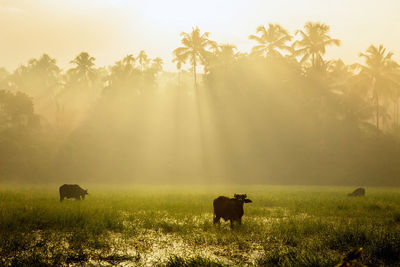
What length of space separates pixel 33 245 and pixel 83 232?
1.26 metres

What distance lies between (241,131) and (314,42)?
19.7 meters

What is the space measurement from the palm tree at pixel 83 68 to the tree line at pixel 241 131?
1368 cm

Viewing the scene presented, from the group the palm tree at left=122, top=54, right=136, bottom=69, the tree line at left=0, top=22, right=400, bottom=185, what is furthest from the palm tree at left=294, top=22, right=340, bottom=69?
the palm tree at left=122, top=54, right=136, bottom=69

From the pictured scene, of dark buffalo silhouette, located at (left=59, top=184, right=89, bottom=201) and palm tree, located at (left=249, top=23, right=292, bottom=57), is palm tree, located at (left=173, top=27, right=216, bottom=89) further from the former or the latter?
dark buffalo silhouette, located at (left=59, top=184, right=89, bottom=201)

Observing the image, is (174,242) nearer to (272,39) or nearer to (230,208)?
(230,208)

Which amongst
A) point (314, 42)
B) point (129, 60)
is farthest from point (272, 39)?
point (129, 60)

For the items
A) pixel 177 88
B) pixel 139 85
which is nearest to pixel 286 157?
pixel 177 88

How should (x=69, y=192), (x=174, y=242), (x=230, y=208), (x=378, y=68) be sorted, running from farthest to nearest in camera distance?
(x=378, y=68) < (x=69, y=192) < (x=230, y=208) < (x=174, y=242)

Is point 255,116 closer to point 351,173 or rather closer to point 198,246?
point 351,173

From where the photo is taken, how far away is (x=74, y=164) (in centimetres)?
4819

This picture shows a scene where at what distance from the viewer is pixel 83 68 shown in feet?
215

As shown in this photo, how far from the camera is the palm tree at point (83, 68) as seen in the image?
64125 millimetres

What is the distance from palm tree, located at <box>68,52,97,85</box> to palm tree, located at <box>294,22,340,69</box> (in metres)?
44.3

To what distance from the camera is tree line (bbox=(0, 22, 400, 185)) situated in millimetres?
44969
